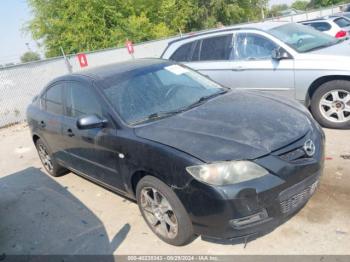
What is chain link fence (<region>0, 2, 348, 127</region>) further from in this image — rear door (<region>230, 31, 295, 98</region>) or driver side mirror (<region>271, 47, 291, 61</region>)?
driver side mirror (<region>271, 47, 291, 61</region>)

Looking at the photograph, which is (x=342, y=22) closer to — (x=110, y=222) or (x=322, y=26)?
(x=322, y=26)

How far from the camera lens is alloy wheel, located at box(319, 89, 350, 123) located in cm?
537

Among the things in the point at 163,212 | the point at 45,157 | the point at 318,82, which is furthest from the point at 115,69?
the point at 318,82

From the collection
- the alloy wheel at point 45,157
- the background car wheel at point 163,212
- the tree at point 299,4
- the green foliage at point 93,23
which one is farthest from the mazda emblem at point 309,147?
the tree at point 299,4

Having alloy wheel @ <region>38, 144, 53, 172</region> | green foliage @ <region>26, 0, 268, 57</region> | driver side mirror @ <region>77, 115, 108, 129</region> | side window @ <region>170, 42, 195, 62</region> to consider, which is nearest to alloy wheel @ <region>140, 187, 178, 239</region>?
driver side mirror @ <region>77, 115, 108, 129</region>

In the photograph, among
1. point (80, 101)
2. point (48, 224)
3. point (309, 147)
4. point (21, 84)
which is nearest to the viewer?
point (309, 147)

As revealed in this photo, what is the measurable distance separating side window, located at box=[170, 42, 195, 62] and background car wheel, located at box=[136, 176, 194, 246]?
428cm

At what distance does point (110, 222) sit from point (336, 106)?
12.1ft

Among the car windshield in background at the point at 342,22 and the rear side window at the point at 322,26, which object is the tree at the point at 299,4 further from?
the rear side window at the point at 322,26

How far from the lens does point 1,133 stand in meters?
9.95

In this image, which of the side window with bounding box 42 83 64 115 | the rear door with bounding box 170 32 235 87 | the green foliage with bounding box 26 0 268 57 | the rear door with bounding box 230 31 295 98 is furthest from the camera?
the green foliage with bounding box 26 0 268 57

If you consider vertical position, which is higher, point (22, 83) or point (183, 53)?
point (183, 53)

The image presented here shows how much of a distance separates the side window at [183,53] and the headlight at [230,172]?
15.4 feet

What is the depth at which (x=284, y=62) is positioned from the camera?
5773 millimetres
